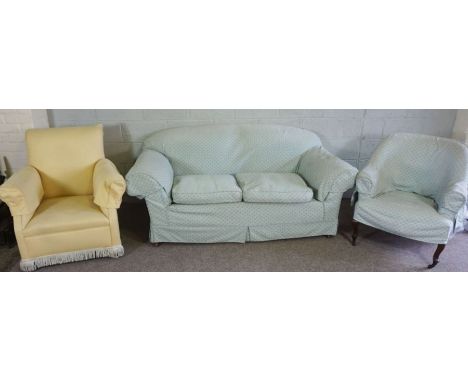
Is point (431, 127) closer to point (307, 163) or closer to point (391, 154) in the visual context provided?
point (391, 154)

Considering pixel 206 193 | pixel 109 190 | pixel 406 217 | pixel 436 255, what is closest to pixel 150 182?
pixel 109 190

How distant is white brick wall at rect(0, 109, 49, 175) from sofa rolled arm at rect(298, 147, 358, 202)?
228 cm

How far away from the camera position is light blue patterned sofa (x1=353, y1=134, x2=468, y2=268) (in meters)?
2.30

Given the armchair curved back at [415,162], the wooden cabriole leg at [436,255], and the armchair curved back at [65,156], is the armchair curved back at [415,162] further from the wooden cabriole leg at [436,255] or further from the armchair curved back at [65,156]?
the armchair curved back at [65,156]

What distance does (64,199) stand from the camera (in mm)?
2518

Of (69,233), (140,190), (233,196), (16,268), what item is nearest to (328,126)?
(233,196)

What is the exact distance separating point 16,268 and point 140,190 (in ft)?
3.23

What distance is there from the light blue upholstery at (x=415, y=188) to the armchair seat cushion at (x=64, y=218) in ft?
6.23

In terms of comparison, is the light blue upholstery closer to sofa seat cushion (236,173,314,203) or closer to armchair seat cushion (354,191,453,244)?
armchair seat cushion (354,191,453,244)

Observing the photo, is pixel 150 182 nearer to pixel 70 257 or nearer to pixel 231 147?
pixel 70 257

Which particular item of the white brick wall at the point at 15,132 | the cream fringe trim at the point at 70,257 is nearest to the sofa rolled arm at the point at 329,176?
the cream fringe trim at the point at 70,257

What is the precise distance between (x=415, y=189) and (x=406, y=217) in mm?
500

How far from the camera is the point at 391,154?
273 cm

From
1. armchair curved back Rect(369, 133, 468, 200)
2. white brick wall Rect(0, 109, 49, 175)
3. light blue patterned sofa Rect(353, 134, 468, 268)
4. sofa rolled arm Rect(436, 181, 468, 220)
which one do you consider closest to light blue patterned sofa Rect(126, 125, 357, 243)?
light blue patterned sofa Rect(353, 134, 468, 268)
